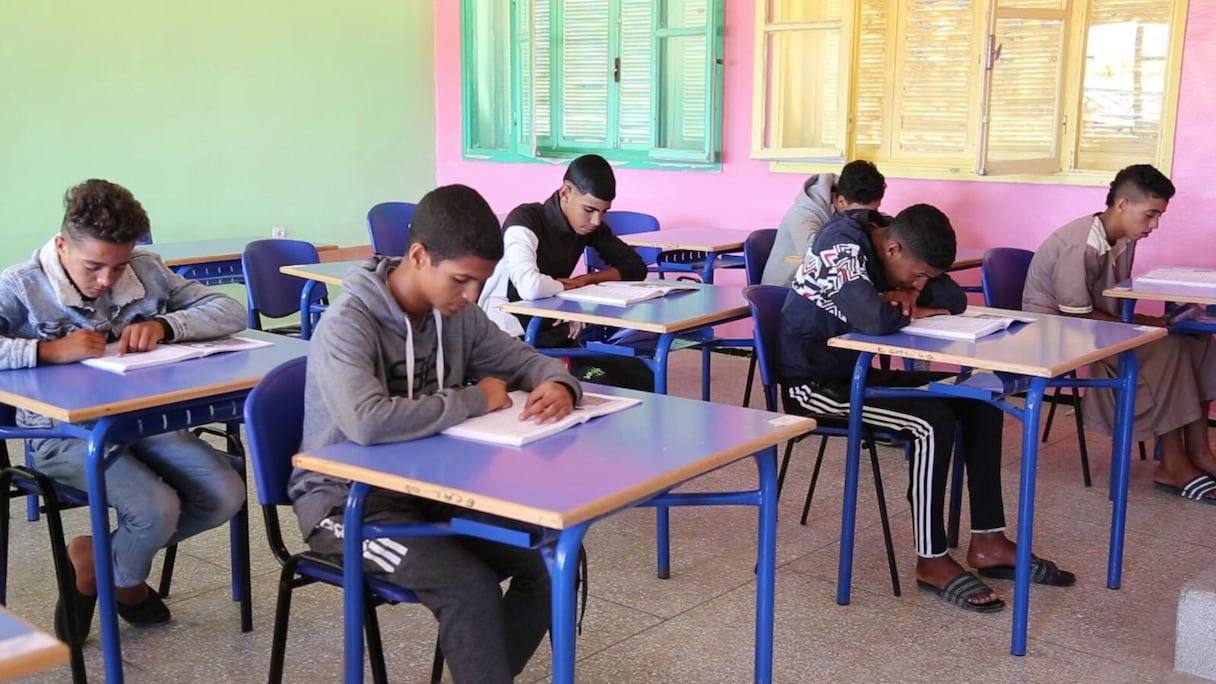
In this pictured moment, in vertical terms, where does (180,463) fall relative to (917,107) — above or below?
below

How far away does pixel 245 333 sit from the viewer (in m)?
3.05

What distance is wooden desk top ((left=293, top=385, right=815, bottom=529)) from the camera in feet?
5.66

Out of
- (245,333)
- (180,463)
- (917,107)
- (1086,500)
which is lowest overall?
(1086,500)

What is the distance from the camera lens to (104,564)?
237cm

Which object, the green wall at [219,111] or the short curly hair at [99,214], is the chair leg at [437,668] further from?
the green wall at [219,111]

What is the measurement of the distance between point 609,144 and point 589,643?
4.36m

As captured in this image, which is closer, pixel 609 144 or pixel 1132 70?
pixel 1132 70

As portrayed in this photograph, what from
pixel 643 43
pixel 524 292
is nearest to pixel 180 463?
pixel 524 292

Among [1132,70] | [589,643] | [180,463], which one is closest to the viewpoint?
[180,463]

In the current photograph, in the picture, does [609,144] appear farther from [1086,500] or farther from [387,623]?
[387,623]

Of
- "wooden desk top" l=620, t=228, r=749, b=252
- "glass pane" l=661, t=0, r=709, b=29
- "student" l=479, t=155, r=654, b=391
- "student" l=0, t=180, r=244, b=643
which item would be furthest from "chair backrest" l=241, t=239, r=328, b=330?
"glass pane" l=661, t=0, r=709, b=29

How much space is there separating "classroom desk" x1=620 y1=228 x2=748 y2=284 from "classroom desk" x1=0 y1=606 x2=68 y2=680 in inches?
151

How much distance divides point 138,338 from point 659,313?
1.34m

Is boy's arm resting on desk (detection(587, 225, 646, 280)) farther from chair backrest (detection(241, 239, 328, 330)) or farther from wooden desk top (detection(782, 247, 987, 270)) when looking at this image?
chair backrest (detection(241, 239, 328, 330))
